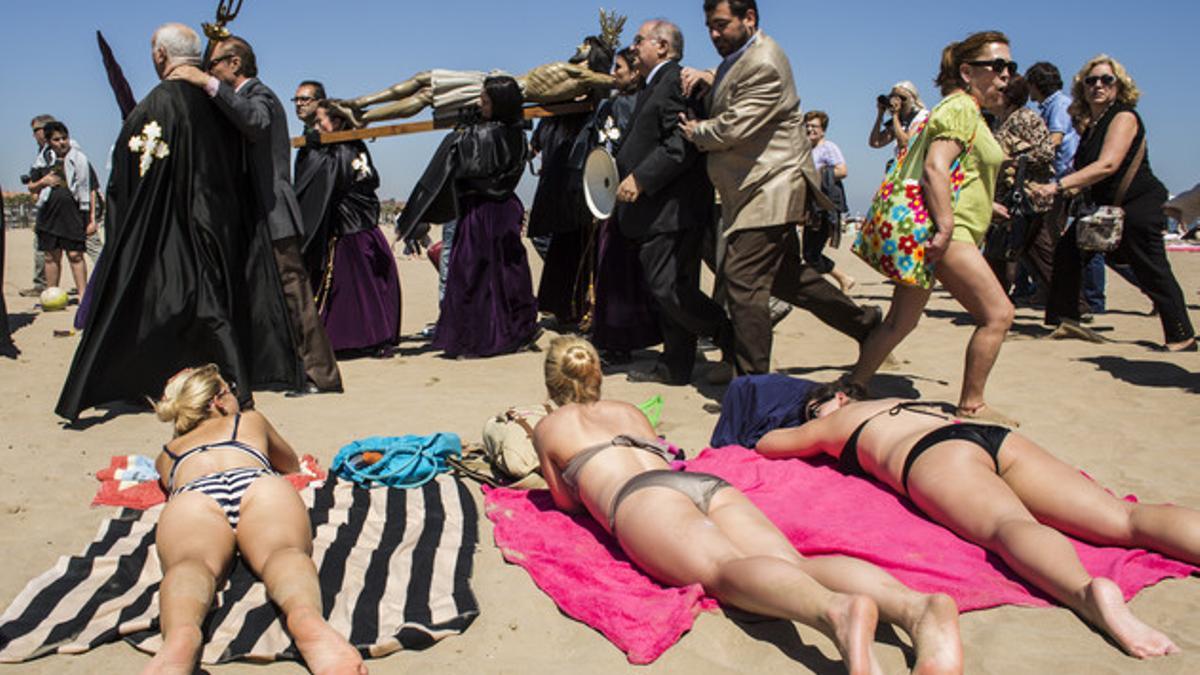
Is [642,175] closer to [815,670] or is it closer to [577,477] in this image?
[577,477]

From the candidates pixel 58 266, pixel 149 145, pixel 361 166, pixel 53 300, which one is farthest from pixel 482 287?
pixel 58 266

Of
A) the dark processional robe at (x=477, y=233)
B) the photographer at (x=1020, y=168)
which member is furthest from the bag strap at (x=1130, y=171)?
the dark processional robe at (x=477, y=233)

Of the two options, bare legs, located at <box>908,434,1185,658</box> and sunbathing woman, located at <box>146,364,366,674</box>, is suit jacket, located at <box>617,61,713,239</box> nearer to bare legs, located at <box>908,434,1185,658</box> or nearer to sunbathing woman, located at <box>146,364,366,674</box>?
sunbathing woman, located at <box>146,364,366,674</box>

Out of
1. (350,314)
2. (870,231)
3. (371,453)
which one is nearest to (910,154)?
(870,231)

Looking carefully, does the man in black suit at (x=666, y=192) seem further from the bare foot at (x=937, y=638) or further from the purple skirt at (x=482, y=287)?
the bare foot at (x=937, y=638)

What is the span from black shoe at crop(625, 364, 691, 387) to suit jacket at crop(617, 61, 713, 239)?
0.83 meters

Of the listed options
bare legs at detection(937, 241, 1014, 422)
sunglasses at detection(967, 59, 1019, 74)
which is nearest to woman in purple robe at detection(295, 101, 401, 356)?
bare legs at detection(937, 241, 1014, 422)

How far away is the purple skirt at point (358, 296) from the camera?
688 cm

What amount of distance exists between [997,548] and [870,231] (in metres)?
2.14

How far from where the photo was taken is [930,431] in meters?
3.30

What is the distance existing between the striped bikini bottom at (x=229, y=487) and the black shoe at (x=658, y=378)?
304cm

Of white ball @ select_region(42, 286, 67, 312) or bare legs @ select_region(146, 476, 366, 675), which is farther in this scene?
white ball @ select_region(42, 286, 67, 312)

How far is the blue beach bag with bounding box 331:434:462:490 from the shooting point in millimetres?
3965

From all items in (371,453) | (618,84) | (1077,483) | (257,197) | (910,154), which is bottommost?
(371,453)
